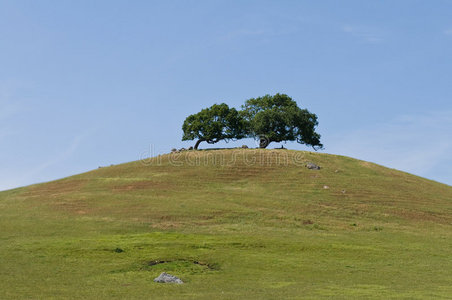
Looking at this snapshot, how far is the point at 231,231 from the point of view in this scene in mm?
55219

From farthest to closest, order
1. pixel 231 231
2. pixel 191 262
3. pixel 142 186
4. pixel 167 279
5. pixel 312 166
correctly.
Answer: pixel 312 166 → pixel 142 186 → pixel 231 231 → pixel 191 262 → pixel 167 279

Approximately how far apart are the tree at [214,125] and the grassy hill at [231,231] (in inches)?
281

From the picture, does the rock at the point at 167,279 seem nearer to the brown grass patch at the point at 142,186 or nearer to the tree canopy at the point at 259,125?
the brown grass patch at the point at 142,186

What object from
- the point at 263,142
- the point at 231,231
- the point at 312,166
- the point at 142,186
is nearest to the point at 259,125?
the point at 263,142

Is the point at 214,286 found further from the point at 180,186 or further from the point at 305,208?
the point at 180,186

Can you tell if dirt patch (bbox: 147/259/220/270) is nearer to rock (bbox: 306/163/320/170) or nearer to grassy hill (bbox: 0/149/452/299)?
grassy hill (bbox: 0/149/452/299)

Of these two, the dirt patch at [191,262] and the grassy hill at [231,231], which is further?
the dirt patch at [191,262]

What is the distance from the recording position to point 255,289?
107 ft

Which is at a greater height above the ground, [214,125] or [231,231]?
[214,125]

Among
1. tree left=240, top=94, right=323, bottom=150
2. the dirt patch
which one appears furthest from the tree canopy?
the dirt patch

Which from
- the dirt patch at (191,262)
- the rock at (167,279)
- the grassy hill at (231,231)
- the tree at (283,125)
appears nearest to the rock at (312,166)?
the grassy hill at (231,231)

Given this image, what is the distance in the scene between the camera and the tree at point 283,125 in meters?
110

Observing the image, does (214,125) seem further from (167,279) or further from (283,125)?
(167,279)

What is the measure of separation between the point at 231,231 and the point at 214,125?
51.6m
